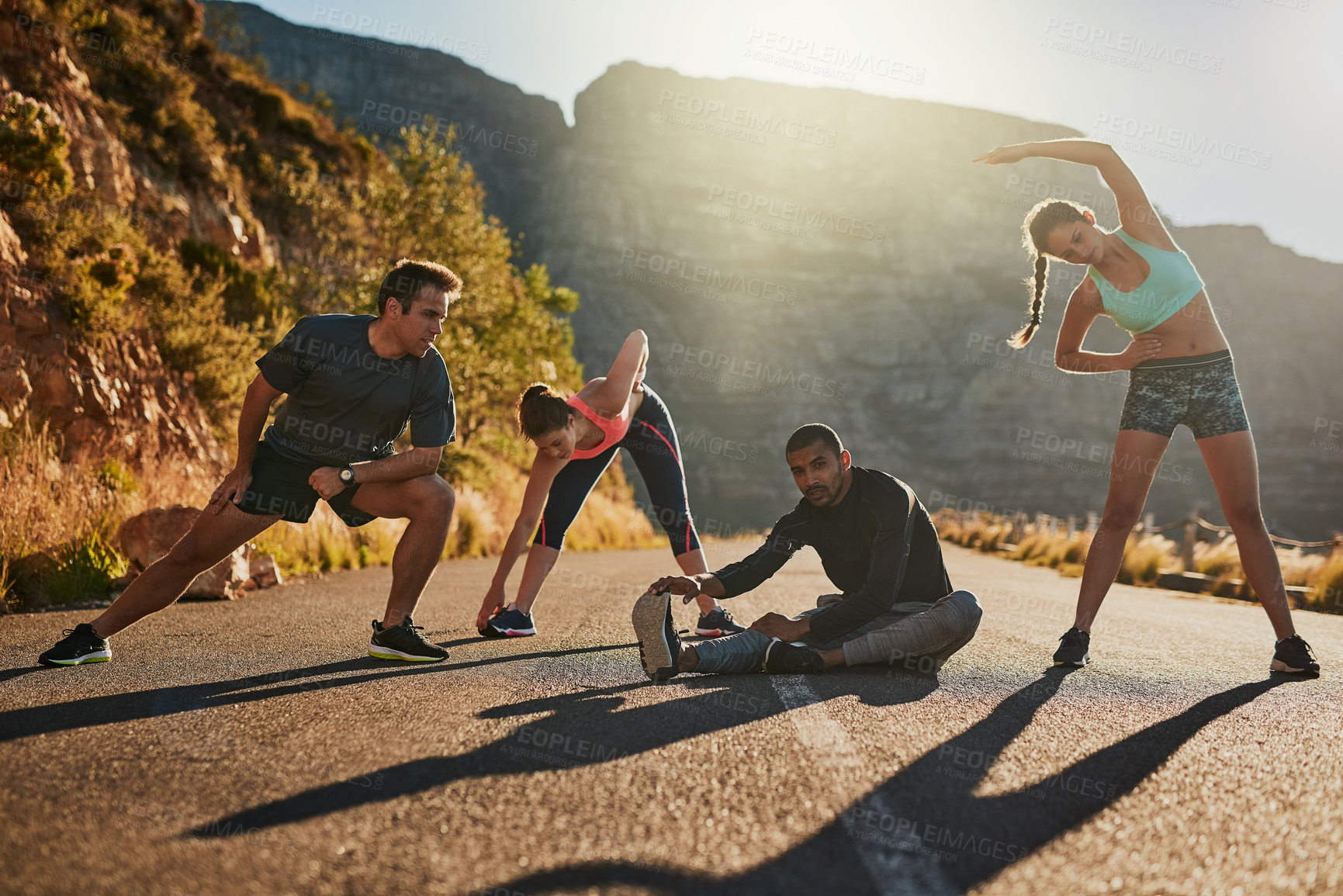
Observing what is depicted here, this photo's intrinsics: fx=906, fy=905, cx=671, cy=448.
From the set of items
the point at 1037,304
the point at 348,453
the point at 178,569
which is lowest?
the point at 178,569

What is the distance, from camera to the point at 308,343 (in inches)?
164

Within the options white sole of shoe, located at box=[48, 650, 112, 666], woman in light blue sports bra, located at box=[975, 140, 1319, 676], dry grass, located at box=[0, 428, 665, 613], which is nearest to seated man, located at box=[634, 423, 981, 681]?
woman in light blue sports bra, located at box=[975, 140, 1319, 676]

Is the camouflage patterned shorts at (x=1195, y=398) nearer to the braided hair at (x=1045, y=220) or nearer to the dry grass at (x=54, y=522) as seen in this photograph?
the braided hair at (x=1045, y=220)

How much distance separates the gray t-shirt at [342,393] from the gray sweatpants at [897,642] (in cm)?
167

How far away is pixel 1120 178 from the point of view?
4.67m

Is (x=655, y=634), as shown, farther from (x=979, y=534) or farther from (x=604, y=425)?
(x=979, y=534)

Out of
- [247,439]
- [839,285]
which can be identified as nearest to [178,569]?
[247,439]

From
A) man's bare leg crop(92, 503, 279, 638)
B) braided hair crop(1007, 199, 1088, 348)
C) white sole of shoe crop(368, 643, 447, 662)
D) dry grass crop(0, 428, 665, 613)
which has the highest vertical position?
braided hair crop(1007, 199, 1088, 348)

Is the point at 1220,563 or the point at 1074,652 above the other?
the point at 1074,652

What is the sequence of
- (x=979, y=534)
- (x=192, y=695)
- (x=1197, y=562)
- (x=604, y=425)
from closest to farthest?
(x=192, y=695), (x=604, y=425), (x=1197, y=562), (x=979, y=534)

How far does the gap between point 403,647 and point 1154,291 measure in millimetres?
4155

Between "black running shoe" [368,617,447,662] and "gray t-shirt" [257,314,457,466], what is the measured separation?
2.81 feet

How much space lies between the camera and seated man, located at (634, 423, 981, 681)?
406 centimetres

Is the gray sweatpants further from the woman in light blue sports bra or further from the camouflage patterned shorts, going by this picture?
the camouflage patterned shorts
